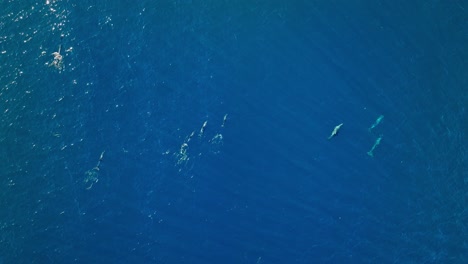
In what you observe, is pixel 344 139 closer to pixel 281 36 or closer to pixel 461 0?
pixel 281 36

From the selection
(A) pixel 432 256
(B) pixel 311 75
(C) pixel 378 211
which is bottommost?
(A) pixel 432 256

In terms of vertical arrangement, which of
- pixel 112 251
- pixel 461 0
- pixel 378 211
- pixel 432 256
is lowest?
pixel 112 251

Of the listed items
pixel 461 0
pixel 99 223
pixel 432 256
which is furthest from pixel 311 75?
pixel 99 223

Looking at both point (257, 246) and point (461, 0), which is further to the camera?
point (257, 246)

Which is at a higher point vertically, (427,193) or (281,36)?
(281,36)

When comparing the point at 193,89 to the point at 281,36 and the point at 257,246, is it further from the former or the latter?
the point at 257,246

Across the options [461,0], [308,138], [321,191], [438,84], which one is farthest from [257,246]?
[461,0]
